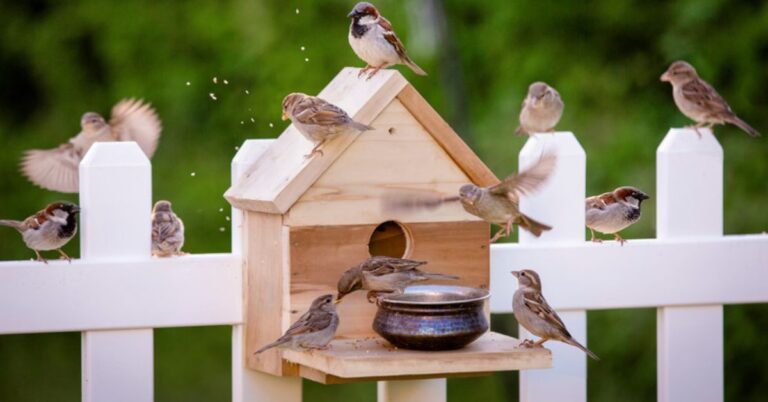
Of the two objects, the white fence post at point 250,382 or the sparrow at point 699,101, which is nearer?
the white fence post at point 250,382

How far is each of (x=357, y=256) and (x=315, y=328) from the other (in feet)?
1.30

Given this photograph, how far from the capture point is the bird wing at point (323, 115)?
525cm

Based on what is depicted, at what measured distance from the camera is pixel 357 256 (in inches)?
209

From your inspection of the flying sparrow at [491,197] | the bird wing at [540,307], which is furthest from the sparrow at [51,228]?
the bird wing at [540,307]

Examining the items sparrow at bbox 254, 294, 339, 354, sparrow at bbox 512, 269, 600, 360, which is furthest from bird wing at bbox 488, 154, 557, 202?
sparrow at bbox 254, 294, 339, 354

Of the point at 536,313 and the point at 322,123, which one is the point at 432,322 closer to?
the point at 536,313

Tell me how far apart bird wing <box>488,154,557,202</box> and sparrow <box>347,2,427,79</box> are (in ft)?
2.55

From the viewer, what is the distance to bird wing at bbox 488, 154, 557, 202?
5320 mm

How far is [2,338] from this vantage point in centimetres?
1141

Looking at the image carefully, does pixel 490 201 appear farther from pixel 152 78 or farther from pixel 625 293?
pixel 152 78

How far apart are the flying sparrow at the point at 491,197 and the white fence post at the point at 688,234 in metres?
0.56

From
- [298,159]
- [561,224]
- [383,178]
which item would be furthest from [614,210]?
[298,159]

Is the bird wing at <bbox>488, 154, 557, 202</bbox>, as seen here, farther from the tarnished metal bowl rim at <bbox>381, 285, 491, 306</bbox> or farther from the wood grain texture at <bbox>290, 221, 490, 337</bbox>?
the tarnished metal bowl rim at <bbox>381, 285, 491, 306</bbox>

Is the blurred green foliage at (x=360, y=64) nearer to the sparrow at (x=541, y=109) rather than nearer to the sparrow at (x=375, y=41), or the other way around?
the sparrow at (x=541, y=109)
